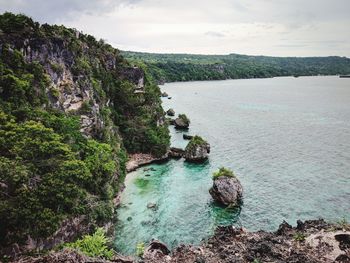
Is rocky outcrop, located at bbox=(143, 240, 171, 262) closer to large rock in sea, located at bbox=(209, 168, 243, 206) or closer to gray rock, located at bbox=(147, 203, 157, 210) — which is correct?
gray rock, located at bbox=(147, 203, 157, 210)

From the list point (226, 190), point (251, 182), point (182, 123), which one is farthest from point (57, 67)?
point (182, 123)

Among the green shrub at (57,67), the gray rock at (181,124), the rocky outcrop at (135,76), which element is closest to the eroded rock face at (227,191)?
the green shrub at (57,67)

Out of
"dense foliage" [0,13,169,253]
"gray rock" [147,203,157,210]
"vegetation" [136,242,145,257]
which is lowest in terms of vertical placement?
"gray rock" [147,203,157,210]

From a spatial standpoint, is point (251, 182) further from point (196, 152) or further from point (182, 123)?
point (182, 123)

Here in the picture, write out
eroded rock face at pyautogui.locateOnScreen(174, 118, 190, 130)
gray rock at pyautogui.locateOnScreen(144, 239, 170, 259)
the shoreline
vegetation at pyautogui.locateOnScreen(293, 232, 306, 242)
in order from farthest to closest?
eroded rock face at pyautogui.locateOnScreen(174, 118, 190, 130)
the shoreline
vegetation at pyautogui.locateOnScreen(293, 232, 306, 242)
gray rock at pyautogui.locateOnScreen(144, 239, 170, 259)

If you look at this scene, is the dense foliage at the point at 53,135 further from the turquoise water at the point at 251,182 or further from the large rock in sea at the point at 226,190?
the large rock in sea at the point at 226,190

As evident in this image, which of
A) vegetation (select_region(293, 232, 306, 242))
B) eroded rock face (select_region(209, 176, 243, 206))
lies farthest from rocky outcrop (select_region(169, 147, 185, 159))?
vegetation (select_region(293, 232, 306, 242))
